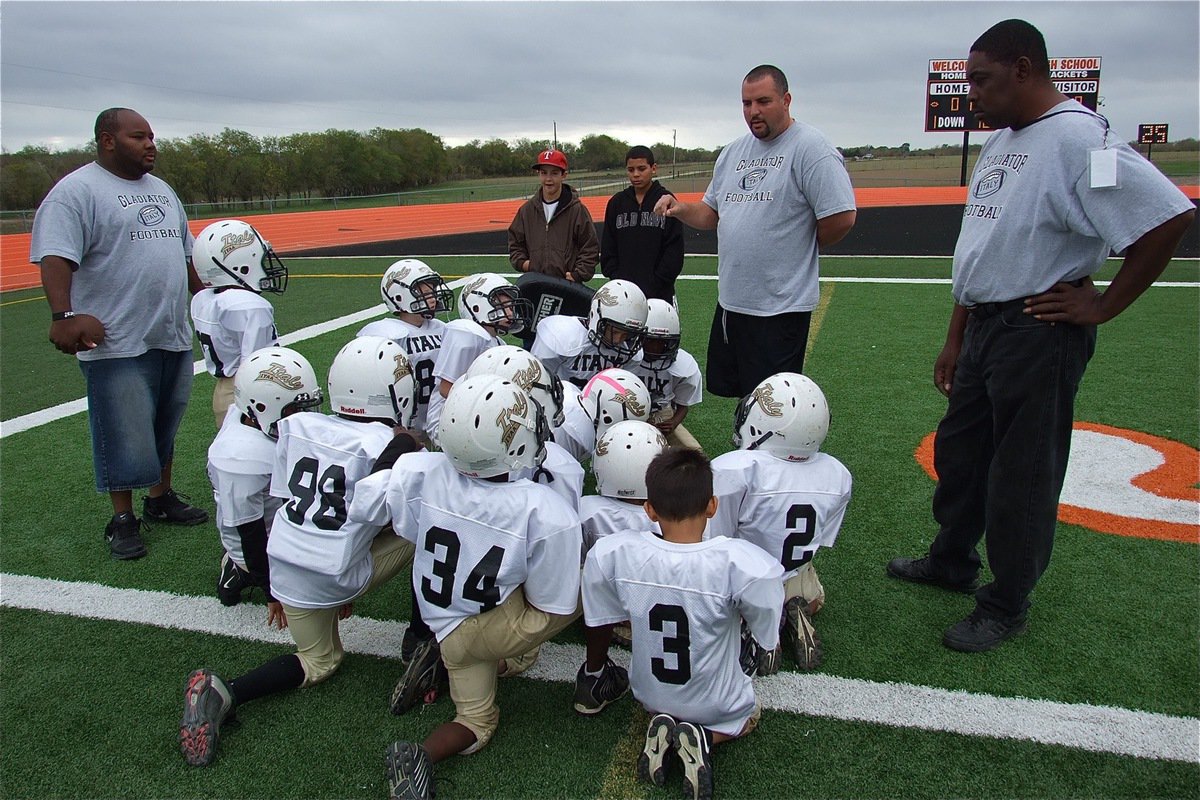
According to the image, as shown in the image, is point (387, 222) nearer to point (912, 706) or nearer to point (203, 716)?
point (203, 716)

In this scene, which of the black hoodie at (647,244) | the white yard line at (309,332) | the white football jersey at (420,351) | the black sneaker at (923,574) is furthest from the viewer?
the white yard line at (309,332)

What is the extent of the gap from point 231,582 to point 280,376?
1014 mm

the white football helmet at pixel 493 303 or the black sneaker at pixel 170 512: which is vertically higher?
the white football helmet at pixel 493 303

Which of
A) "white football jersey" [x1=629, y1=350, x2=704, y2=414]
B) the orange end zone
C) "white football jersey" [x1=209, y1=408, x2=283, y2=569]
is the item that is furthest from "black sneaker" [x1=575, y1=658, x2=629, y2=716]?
the orange end zone

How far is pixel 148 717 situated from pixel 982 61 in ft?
12.7

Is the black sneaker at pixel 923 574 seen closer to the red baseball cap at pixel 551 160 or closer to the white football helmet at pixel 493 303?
the white football helmet at pixel 493 303

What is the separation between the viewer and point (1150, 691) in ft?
9.20

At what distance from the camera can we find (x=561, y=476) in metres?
3.00

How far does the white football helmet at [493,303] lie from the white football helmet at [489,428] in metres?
1.98

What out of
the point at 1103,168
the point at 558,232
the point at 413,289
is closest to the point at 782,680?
the point at 1103,168

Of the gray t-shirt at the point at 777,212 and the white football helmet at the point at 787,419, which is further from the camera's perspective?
the gray t-shirt at the point at 777,212

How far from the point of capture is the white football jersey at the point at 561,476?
9.73 ft

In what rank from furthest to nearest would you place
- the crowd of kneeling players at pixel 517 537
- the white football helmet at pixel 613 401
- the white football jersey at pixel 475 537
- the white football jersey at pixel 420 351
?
the white football jersey at pixel 420 351, the white football helmet at pixel 613 401, the white football jersey at pixel 475 537, the crowd of kneeling players at pixel 517 537

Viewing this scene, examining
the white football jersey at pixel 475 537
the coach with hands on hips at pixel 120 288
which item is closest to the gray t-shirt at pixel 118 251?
the coach with hands on hips at pixel 120 288
